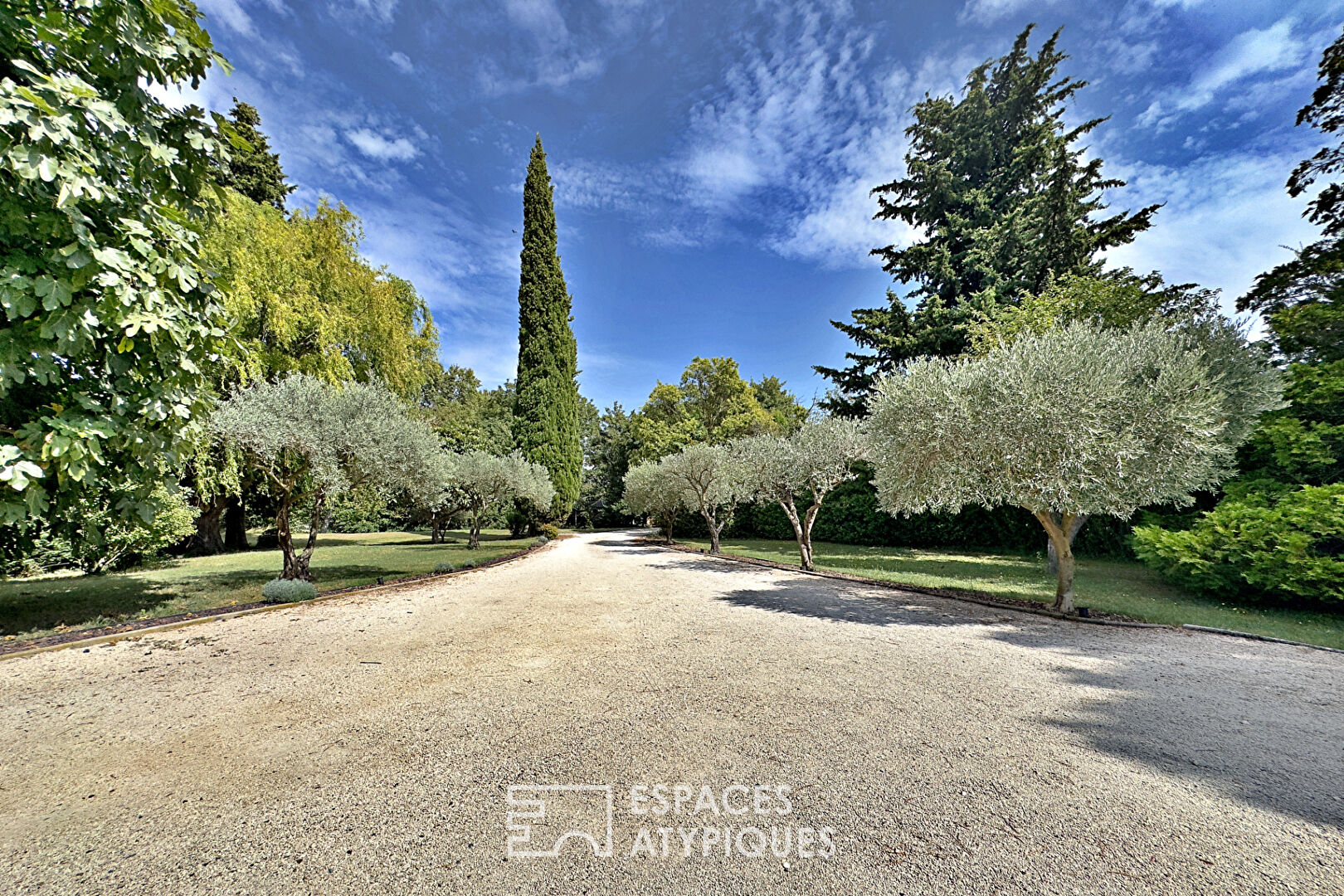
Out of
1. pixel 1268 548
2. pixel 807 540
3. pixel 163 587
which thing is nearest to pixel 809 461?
pixel 807 540

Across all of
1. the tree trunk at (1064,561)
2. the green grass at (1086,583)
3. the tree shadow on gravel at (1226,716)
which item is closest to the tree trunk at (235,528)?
the green grass at (1086,583)

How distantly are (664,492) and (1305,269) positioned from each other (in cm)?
2192

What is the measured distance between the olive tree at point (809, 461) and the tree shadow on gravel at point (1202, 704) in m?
6.05

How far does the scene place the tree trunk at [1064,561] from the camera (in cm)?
799

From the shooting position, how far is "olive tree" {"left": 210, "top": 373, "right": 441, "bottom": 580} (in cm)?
855

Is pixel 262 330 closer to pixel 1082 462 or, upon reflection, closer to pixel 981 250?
pixel 1082 462

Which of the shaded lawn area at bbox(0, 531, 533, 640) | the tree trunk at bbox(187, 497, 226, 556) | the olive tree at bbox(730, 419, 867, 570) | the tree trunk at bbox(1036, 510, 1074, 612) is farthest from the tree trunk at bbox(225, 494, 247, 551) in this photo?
the tree trunk at bbox(1036, 510, 1074, 612)

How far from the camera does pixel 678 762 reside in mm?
3125

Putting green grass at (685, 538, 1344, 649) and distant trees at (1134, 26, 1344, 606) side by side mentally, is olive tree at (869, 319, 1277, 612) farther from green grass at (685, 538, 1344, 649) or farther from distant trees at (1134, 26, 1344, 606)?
green grass at (685, 538, 1344, 649)

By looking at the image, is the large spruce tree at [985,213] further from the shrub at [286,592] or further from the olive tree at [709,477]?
the shrub at [286,592]

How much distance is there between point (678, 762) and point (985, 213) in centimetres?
2642

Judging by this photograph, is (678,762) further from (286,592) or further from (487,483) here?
(487,483)

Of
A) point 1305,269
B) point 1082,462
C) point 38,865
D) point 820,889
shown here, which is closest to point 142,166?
point 38,865

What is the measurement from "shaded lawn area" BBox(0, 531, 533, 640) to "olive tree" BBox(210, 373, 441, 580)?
58.4 inches
